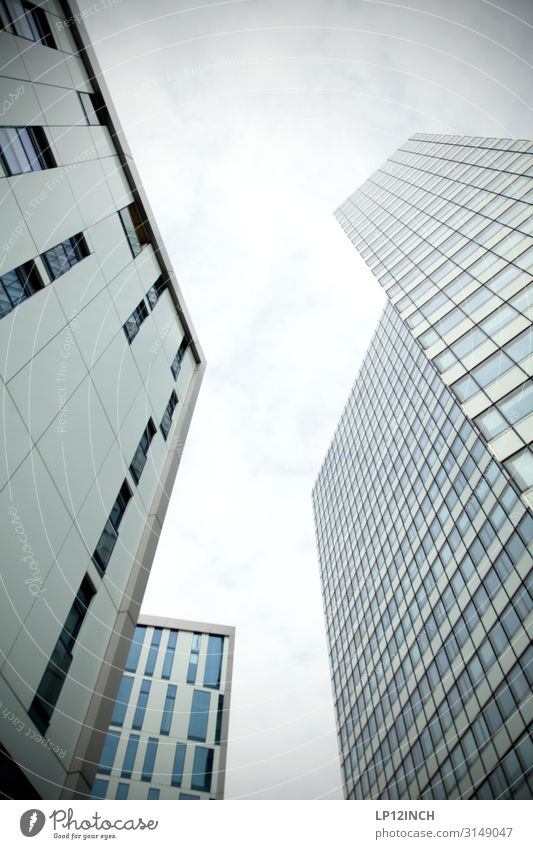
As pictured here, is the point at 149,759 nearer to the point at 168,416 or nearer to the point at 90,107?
the point at 168,416

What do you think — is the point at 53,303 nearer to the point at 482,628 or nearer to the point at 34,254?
the point at 34,254

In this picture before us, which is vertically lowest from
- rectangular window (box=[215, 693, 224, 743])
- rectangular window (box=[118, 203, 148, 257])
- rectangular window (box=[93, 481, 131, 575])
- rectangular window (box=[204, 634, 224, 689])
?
rectangular window (box=[215, 693, 224, 743])

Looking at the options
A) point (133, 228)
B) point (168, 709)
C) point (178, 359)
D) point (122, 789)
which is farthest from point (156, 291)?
point (122, 789)

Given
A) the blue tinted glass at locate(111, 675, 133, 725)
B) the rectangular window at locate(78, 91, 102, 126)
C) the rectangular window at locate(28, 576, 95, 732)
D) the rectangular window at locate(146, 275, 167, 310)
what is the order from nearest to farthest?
the rectangular window at locate(28, 576, 95, 732)
the rectangular window at locate(78, 91, 102, 126)
the rectangular window at locate(146, 275, 167, 310)
the blue tinted glass at locate(111, 675, 133, 725)

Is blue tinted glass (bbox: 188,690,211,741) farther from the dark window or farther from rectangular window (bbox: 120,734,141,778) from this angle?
the dark window

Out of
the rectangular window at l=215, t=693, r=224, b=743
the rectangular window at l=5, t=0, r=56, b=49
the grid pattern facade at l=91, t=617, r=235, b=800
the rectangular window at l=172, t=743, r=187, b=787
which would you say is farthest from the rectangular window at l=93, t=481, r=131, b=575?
the rectangular window at l=215, t=693, r=224, b=743

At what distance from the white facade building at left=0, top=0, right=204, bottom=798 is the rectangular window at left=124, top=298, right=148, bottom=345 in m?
0.10

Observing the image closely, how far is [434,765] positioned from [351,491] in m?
40.6

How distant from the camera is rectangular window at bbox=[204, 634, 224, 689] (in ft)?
155

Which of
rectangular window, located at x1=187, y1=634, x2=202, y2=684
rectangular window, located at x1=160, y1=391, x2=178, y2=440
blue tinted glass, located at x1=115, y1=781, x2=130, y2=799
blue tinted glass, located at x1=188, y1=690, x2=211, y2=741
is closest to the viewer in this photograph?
rectangular window, located at x1=160, y1=391, x2=178, y2=440

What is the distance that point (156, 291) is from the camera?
23.2 metres

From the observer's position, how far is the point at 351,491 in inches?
2960

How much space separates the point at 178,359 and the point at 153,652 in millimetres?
37143
